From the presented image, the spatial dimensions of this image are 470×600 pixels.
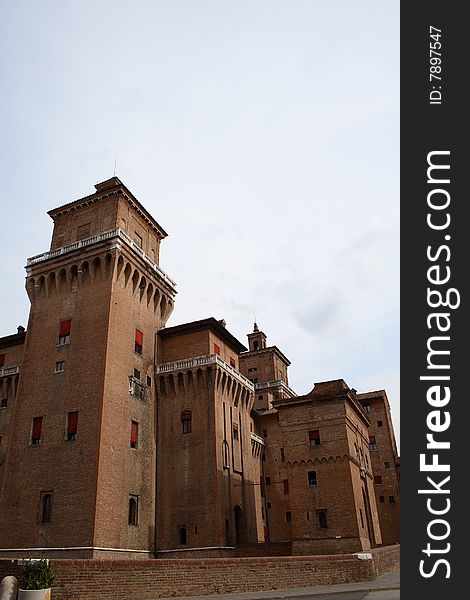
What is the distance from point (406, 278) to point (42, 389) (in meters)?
33.5

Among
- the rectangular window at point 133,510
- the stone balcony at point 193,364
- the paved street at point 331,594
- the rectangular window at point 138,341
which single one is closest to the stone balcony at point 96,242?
the rectangular window at point 138,341

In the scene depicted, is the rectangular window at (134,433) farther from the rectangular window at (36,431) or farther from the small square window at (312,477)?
the small square window at (312,477)

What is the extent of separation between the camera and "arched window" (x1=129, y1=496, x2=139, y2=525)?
36.6 meters

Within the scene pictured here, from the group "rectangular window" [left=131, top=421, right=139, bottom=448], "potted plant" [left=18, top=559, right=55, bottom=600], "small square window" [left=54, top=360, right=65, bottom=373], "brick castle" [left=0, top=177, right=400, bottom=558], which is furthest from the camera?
"small square window" [left=54, top=360, right=65, bottom=373]

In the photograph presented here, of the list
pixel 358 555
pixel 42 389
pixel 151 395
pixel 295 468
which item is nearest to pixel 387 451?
pixel 295 468

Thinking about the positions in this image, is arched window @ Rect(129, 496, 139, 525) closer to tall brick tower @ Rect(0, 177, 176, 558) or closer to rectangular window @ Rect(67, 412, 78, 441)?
tall brick tower @ Rect(0, 177, 176, 558)

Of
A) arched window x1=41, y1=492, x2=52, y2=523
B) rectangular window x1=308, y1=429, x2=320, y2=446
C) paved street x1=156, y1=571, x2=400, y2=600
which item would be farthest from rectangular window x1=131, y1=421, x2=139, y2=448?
paved street x1=156, y1=571, x2=400, y2=600

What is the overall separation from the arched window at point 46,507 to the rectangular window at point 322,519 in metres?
17.7

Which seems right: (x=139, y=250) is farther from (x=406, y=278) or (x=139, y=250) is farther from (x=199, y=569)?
(x=406, y=278)

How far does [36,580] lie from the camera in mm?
19000

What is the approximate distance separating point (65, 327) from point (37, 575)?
77.3ft

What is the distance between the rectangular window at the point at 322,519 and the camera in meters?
34.6

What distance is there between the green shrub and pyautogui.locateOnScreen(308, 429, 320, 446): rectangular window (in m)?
21.5

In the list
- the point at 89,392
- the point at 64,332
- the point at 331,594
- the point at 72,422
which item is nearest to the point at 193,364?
the point at 89,392
